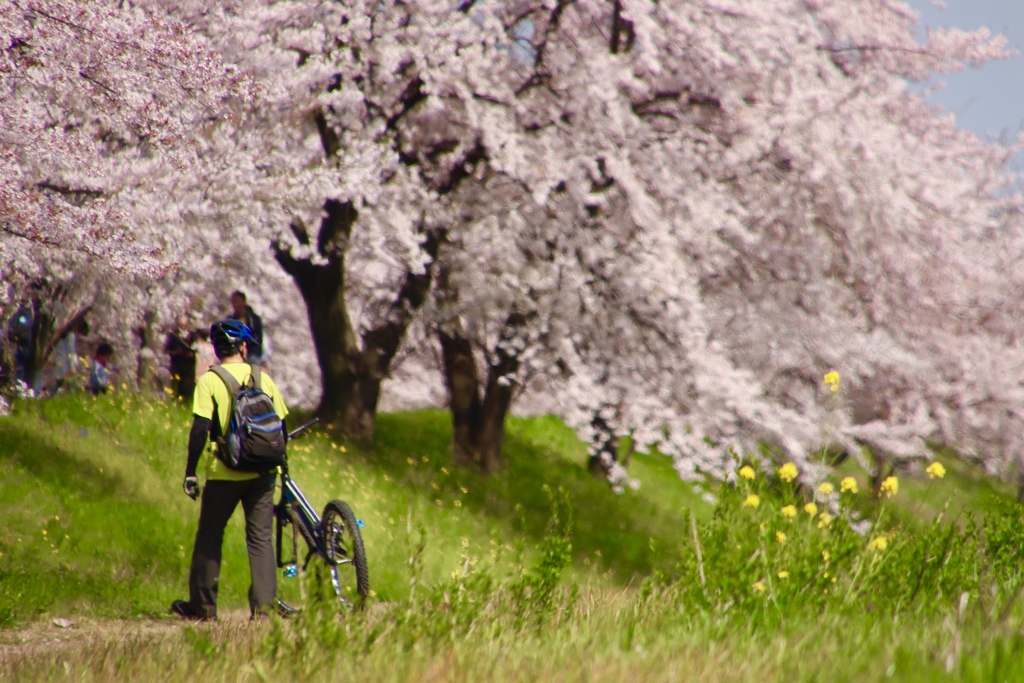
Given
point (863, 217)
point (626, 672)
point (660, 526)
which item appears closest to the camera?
point (626, 672)

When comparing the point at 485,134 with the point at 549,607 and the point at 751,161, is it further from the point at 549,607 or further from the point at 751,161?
the point at 549,607

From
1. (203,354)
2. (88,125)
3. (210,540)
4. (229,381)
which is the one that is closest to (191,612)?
(210,540)

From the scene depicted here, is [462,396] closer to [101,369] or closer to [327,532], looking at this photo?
[101,369]

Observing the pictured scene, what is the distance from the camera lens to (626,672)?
3592 millimetres

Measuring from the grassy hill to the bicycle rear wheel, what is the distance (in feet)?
2.17

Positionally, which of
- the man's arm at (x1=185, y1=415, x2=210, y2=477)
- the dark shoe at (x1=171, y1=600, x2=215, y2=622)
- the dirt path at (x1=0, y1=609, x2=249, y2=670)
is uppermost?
the man's arm at (x1=185, y1=415, x2=210, y2=477)

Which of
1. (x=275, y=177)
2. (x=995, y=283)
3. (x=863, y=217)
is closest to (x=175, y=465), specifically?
(x=275, y=177)

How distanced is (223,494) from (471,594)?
2.09 m

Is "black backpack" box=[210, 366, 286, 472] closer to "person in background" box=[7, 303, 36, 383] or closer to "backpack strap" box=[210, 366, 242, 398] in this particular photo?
"backpack strap" box=[210, 366, 242, 398]

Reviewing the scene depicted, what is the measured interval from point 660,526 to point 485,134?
282 inches

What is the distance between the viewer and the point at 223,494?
619 centimetres

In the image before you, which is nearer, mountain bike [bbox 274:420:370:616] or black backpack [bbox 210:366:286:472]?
black backpack [bbox 210:366:286:472]

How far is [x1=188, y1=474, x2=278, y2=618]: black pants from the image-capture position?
621cm

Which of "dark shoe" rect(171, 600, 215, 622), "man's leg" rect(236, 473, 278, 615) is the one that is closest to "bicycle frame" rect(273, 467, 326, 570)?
"man's leg" rect(236, 473, 278, 615)
